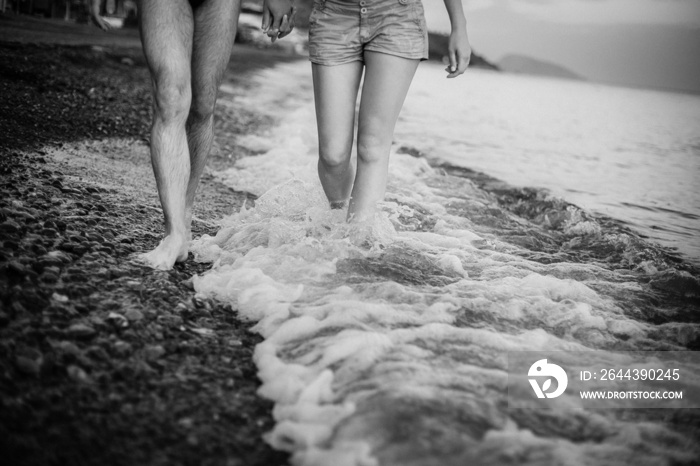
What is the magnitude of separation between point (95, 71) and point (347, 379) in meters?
10.9

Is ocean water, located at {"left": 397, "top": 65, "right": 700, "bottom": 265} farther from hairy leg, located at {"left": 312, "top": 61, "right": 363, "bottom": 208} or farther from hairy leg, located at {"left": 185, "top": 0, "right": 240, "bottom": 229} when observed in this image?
hairy leg, located at {"left": 185, "top": 0, "right": 240, "bottom": 229}

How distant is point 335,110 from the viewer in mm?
3908

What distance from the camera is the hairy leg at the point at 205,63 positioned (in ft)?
11.3

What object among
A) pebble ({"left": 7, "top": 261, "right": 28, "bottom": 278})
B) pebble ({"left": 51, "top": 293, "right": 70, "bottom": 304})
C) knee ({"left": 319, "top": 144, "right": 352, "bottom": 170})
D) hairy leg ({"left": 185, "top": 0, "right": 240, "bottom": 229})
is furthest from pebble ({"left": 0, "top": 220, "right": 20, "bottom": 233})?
knee ({"left": 319, "top": 144, "right": 352, "bottom": 170})

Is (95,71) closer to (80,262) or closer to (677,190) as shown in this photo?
(80,262)

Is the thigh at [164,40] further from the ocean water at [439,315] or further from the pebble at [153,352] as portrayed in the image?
the pebble at [153,352]

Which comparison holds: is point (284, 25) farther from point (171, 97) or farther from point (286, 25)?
point (171, 97)

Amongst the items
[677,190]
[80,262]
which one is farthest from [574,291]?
[677,190]

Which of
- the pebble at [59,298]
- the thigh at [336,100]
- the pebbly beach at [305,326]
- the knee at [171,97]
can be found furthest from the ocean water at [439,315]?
the knee at [171,97]

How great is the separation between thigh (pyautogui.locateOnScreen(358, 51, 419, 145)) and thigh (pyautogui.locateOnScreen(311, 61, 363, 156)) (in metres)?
0.10

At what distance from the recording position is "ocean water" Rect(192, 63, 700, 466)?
2.08 m

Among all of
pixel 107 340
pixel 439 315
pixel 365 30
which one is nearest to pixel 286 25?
pixel 365 30

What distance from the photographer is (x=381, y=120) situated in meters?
3.86

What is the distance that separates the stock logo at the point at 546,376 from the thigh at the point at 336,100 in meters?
2.07
